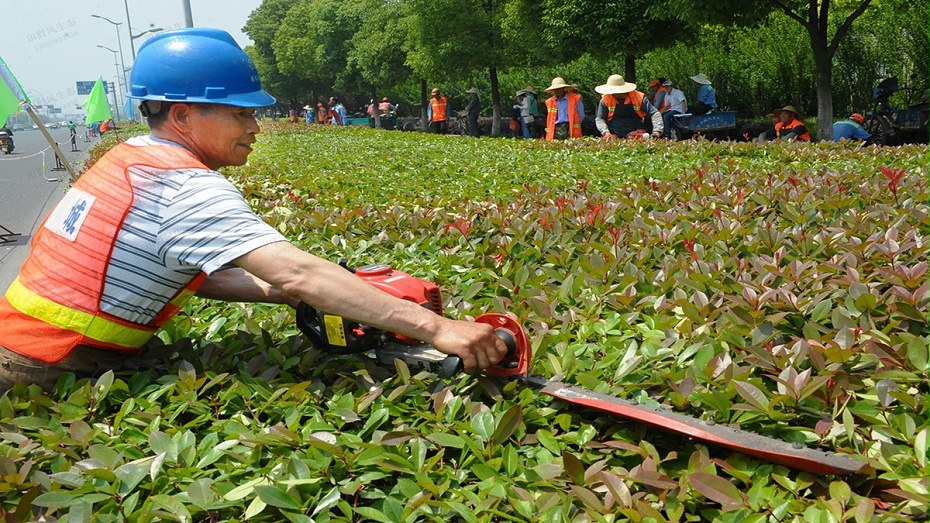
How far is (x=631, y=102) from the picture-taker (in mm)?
12469

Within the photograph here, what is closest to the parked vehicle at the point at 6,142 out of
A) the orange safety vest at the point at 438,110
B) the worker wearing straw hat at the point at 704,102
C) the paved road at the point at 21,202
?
the paved road at the point at 21,202

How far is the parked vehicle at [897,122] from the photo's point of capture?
13.2m

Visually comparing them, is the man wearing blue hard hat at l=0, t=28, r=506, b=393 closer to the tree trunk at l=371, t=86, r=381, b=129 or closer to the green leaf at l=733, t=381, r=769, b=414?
the green leaf at l=733, t=381, r=769, b=414

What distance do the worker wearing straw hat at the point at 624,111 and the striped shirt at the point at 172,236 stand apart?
1074 centimetres

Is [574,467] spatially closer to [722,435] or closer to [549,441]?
[549,441]

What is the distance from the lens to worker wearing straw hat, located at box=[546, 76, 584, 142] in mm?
13938

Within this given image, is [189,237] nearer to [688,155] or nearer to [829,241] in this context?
[829,241]

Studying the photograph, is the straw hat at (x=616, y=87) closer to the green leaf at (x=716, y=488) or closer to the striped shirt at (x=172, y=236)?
the striped shirt at (x=172, y=236)

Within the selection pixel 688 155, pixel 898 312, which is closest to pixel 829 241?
pixel 898 312

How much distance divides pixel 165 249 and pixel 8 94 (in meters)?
7.50

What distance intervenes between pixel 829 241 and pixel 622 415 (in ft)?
5.12

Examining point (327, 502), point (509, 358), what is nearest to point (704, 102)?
point (509, 358)

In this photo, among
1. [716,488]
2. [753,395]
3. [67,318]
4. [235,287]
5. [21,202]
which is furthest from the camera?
[21,202]

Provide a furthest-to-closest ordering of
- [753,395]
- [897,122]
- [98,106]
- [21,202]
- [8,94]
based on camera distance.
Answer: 1. [98,106]
2. [21,202]
3. [897,122]
4. [8,94]
5. [753,395]
